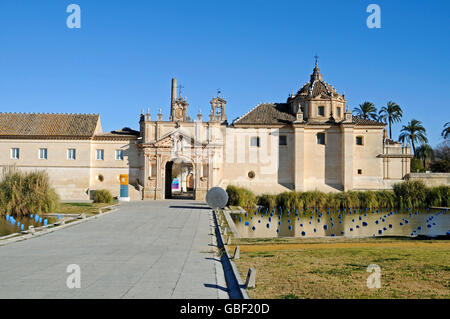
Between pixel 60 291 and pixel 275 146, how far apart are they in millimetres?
32498

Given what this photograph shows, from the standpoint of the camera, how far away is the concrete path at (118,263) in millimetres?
8180

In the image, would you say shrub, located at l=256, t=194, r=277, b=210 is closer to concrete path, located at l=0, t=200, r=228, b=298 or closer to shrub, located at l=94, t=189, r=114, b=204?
shrub, located at l=94, t=189, r=114, b=204

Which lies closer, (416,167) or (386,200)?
(386,200)

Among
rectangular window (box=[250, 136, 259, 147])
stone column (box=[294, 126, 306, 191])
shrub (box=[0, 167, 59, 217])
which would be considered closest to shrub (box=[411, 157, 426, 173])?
stone column (box=[294, 126, 306, 191])

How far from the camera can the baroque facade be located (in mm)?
37781

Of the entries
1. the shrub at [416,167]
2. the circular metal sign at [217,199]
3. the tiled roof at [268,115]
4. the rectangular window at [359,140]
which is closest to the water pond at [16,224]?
the circular metal sign at [217,199]

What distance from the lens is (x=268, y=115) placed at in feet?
134

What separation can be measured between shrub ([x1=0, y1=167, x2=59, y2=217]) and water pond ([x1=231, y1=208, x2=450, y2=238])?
1114 cm

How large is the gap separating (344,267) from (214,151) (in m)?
27.8

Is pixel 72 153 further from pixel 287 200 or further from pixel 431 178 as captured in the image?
pixel 431 178

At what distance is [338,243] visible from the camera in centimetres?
1538

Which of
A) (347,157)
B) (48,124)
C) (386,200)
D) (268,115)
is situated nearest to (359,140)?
(347,157)
